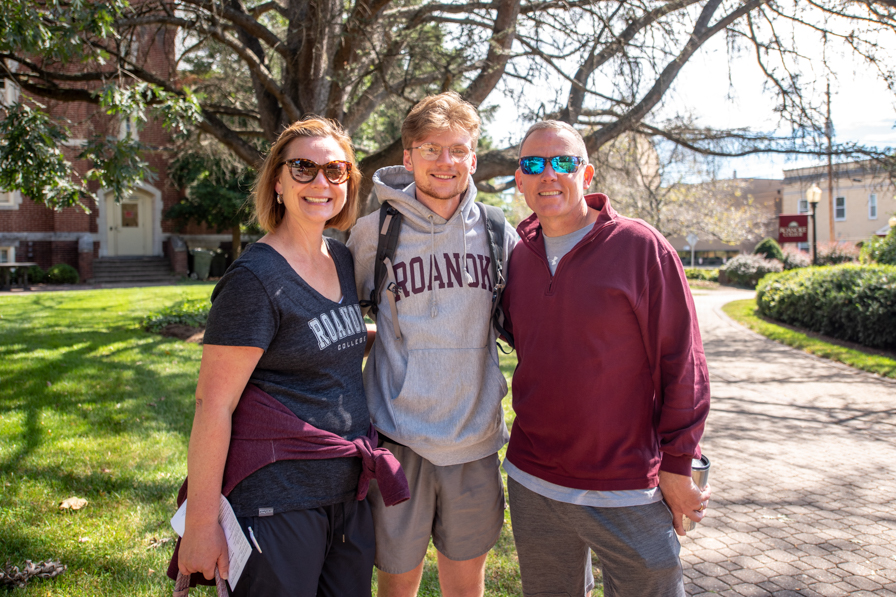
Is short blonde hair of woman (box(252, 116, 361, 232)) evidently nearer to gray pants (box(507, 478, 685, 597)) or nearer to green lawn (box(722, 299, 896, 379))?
gray pants (box(507, 478, 685, 597))

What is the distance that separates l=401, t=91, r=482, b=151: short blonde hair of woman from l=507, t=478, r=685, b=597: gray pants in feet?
4.89

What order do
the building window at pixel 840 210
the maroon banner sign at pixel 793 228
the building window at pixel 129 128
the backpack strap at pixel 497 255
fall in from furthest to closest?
the building window at pixel 840 210
the maroon banner sign at pixel 793 228
the building window at pixel 129 128
the backpack strap at pixel 497 255

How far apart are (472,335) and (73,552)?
265 cm

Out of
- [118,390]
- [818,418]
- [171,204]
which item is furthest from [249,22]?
[171,204]

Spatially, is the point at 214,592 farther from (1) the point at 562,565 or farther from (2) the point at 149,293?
(2) the point at 149,293

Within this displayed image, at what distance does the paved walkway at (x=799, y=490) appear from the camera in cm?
341

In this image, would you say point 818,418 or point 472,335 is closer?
point 472,335

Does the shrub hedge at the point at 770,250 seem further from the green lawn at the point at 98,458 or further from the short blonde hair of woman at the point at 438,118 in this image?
the short blonde hair of woman at the point at 438,118

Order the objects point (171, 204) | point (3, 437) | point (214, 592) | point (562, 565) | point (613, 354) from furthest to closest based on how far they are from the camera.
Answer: point (171, 204)
point (3, 437)
point (214, 592)
point (562, 565)
point (613, 354)

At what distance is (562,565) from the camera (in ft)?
7.25

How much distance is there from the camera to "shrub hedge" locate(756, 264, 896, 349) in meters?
10.3

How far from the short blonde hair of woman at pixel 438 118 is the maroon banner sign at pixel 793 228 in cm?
2676

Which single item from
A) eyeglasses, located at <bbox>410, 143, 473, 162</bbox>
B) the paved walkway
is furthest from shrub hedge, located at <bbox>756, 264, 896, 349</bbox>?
eyeglasses, located at <bbox>410, 143, 473, 162</bbox>

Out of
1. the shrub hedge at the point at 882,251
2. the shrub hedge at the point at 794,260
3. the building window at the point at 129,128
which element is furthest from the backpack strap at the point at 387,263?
the shrub hedge at the point at 794,260
